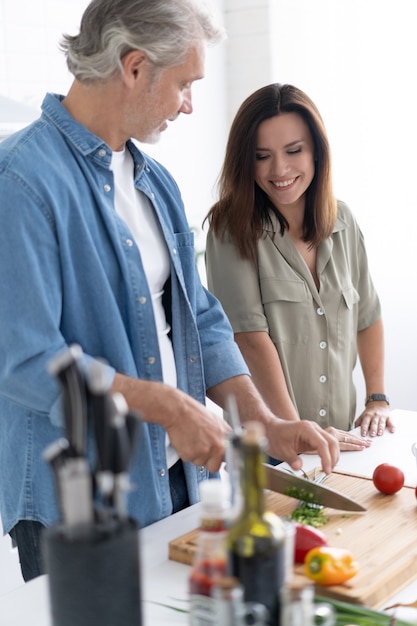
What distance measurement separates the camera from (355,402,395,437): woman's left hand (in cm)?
205

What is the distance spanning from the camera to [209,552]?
35.4 inches

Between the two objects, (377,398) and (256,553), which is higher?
(256,553)

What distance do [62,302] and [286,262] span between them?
91 cm

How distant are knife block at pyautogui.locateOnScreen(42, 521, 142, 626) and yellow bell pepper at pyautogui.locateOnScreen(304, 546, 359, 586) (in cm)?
38

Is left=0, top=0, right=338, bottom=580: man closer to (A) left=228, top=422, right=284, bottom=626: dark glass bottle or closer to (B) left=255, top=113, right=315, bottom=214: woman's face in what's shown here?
(A) left=228, top=422, right=284, bottom=626: dark glass bottle

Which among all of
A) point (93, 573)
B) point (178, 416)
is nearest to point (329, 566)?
point (178, 416)

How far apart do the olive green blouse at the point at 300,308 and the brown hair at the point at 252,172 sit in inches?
1.3

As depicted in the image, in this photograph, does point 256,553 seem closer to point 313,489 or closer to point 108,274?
point 313,489

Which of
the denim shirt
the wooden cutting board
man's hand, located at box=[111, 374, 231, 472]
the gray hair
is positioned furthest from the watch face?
the gray hair

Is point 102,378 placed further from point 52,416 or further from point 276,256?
point 276,256

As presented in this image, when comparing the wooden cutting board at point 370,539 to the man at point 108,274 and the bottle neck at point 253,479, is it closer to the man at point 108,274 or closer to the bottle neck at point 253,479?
the man at point 108,274

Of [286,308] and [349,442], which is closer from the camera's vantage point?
[349,442]

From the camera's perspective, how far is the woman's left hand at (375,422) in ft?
6.74

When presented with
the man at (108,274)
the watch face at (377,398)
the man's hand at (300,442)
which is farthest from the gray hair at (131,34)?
the watch face at (377,398)
